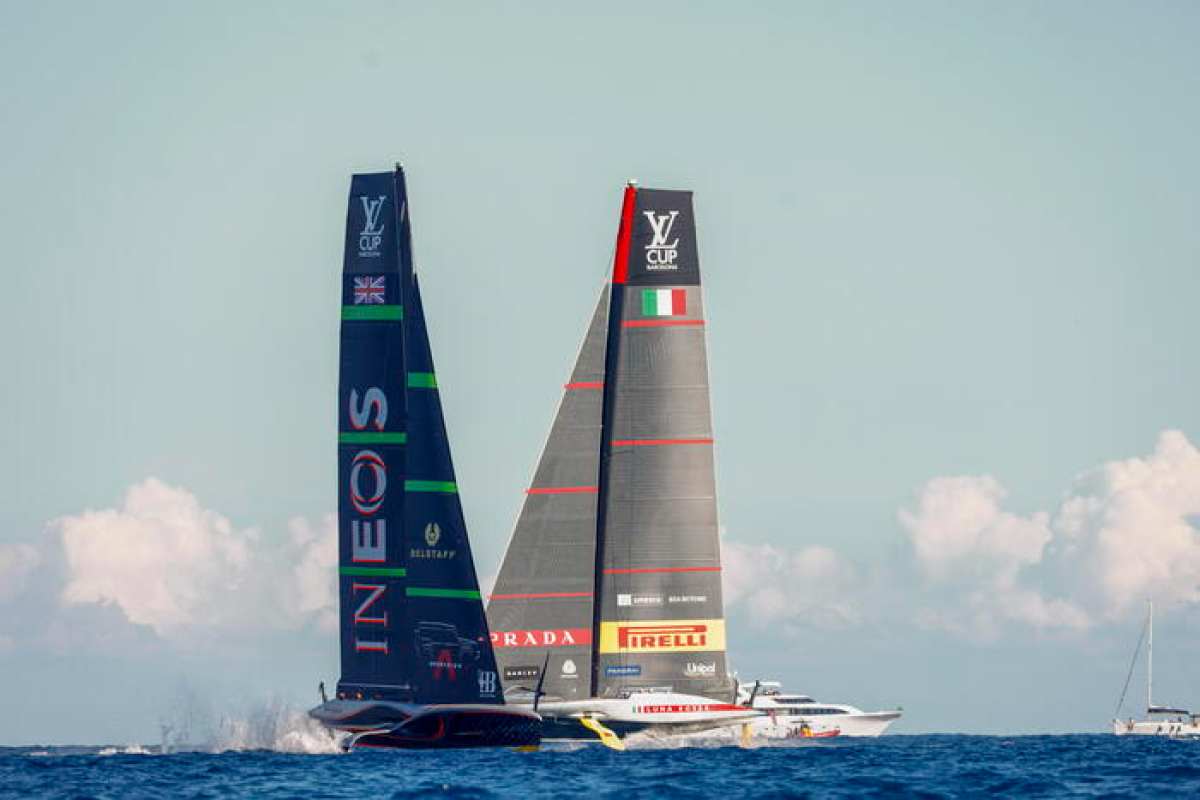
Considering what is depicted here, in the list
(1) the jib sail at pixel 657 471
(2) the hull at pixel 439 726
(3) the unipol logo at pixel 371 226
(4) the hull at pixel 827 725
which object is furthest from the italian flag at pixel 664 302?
(4) the hull at pixel 827 725

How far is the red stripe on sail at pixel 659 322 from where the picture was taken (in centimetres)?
7256

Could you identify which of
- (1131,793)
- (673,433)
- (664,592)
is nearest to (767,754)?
(664,592)

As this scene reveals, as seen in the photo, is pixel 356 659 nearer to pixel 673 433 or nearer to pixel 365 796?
pixel 673 433

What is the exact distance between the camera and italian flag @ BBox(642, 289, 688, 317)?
7269cm

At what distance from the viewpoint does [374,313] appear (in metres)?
68.9

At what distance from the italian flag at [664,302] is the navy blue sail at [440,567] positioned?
8.27m

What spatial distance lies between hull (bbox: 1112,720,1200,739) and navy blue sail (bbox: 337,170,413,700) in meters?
73.0

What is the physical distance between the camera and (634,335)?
238 ft

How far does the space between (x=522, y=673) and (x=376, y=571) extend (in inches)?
294

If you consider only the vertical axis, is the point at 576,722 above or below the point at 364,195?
below

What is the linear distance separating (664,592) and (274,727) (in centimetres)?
1301

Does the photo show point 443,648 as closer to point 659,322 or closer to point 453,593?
point 453,593

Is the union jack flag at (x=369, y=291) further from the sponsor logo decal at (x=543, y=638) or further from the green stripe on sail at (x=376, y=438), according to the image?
the sponsor logo decal at (x=543, y=638)

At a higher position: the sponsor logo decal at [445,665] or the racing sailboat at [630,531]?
the racing sailboat at [630,531]
